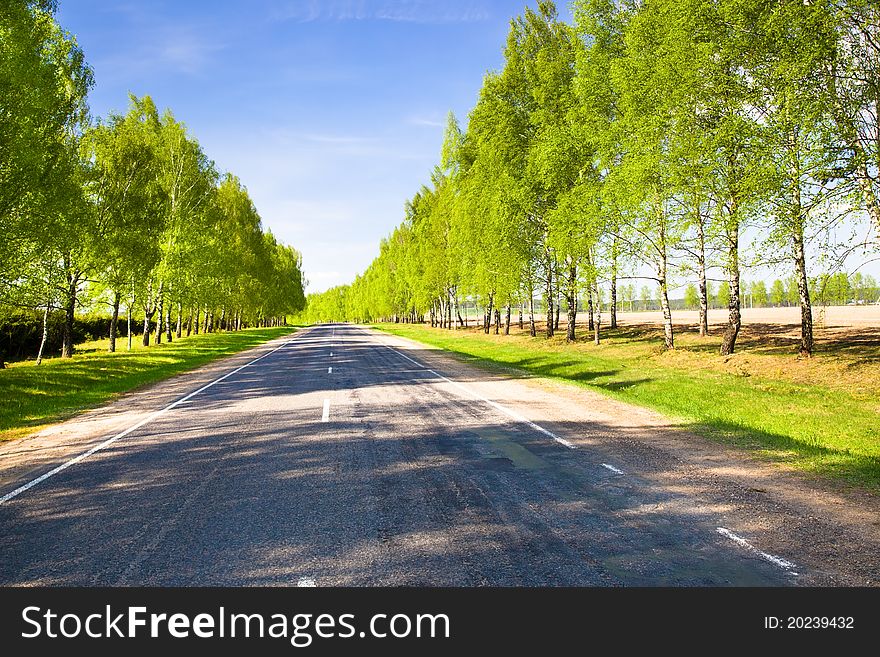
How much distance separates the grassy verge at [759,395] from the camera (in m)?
7.76

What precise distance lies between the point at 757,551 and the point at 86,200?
2800 cm

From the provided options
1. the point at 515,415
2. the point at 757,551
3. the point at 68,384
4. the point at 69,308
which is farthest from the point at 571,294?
the point at 69,308

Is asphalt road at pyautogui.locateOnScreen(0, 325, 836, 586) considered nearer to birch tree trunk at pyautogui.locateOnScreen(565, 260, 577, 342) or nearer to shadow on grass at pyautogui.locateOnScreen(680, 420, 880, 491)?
shadow on grass at pyautogui.locateOnScreen(680, 420, 880, 491)

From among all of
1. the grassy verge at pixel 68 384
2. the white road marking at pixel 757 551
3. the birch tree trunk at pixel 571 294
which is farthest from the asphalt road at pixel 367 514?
the birch tree trunk at pixel 571 294

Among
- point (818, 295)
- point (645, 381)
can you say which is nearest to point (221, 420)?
point (645, 381)

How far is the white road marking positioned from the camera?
401 centimetres

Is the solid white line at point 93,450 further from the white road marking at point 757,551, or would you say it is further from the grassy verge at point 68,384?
the white road marking at point 757,551

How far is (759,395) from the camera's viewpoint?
12.7 metres

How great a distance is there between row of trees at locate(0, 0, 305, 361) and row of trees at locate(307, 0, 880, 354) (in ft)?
60.0

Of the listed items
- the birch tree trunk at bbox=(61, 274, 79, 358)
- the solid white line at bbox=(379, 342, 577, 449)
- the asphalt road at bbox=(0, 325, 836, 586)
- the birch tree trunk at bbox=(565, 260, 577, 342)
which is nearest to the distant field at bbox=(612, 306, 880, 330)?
the solid white line at bbox=(379, 342, 577, 449)

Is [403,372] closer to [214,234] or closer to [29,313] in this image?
[29,313]

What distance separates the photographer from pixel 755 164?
14688 mm

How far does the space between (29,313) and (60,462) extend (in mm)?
21438

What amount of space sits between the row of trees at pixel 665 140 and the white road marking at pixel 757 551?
11.1m
